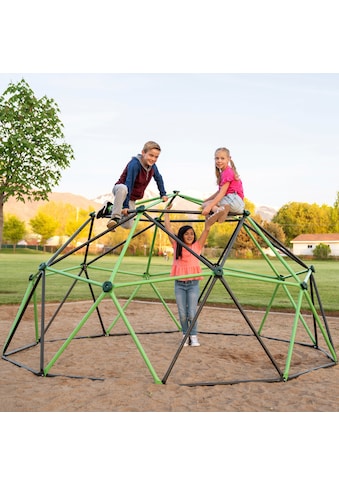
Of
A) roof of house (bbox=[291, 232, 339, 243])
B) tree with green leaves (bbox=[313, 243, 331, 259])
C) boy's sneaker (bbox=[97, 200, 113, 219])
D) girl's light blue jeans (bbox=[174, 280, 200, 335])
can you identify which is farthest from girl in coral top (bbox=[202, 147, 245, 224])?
roof of house (bbox=[291, 232, 339, 243])

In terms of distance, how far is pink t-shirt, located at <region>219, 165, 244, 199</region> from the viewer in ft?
19.7

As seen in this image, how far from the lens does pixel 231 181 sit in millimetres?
6020

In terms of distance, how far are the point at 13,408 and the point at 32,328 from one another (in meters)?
5.12

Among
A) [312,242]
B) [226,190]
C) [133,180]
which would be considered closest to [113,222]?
[133,180]

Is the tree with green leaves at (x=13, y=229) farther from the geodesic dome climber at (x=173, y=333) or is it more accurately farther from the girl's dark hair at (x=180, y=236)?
the girl's dark hair at (x=180, y=236)

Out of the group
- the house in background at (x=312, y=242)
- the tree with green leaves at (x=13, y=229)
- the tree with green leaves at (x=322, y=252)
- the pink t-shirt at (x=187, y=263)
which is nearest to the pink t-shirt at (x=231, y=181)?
the pink t-shirt at (x=187, y=263)

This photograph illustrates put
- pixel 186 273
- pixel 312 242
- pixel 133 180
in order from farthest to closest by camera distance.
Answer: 1. pixel 312 242
2. pixel 186 273
3. pixel 133 180

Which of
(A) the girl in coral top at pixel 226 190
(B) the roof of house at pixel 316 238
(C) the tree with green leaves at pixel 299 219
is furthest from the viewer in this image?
(C) the tree with green leaves at pixel 299 219

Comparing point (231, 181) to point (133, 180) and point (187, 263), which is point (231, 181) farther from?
point (187, 263)

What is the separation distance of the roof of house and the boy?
56.2 metres

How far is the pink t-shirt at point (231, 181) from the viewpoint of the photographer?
6000 millimetres

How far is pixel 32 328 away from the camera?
930 centimetres

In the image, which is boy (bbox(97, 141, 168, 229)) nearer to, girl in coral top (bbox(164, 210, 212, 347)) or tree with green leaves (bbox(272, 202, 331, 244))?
girl in coral top (bbox(164, 210, 212, 347))

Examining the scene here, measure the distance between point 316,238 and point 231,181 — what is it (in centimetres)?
5718
